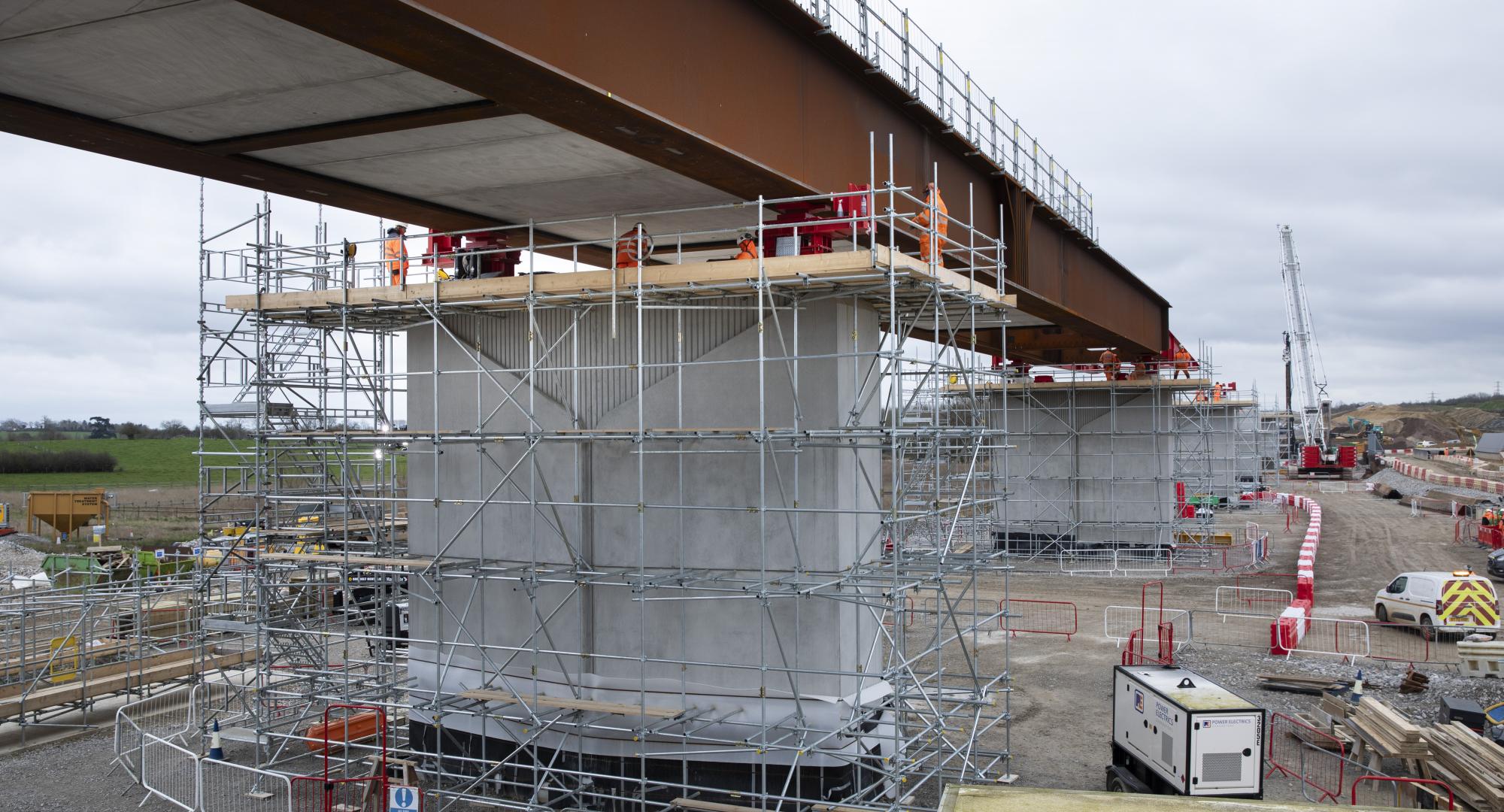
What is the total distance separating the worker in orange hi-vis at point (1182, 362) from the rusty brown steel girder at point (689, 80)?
67.9ft

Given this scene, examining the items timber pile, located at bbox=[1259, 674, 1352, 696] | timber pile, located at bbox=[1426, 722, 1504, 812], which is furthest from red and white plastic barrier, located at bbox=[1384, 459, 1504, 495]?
Result: timber pile, located at bbox=[1426, 722, 1504, 812]

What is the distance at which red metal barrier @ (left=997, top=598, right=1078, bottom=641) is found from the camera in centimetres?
2500

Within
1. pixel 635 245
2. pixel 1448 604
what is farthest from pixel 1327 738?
pixel 635 245

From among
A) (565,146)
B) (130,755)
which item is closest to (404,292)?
(565,146)

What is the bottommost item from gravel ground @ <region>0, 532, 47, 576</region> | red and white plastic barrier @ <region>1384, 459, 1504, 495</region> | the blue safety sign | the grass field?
the blue safety sign

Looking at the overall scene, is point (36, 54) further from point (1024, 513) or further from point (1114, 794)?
point (1024, 513)

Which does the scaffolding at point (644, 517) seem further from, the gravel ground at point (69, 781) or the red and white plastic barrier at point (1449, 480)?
the red and white plastic barrier at point (1449, 480)

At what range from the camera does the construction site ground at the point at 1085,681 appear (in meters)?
15.0

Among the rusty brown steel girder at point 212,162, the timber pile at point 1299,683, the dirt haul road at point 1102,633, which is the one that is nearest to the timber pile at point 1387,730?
the dirt haul road at point 1102,633

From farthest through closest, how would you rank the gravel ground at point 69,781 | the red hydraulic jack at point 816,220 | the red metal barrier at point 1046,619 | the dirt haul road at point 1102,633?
the red metal barrier at point 1046,619, the dirt haul road at point 1102,633, the gravel ground at point 69,781, the red hydraulic jack at point 816,220

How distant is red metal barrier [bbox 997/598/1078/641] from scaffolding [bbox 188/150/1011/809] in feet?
30.0

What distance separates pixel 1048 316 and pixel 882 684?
1307 cm

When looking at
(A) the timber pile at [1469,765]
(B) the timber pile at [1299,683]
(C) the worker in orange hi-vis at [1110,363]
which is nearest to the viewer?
(A) the timber pile at [1469,765]

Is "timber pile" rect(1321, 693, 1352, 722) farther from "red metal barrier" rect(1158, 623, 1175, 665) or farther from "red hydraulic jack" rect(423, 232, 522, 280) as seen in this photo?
"red hydraulic jack" rect(423, 232, 522, 280)
